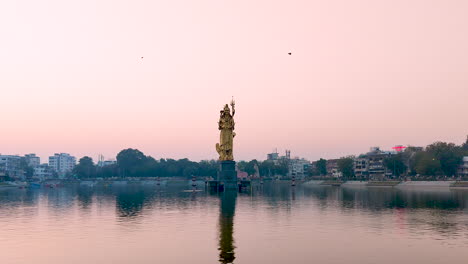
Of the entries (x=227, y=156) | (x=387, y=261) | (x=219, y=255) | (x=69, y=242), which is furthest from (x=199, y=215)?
(x=227, y=156)

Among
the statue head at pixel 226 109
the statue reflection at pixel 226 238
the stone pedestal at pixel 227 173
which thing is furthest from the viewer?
the stone pedestal at pixel 227 173

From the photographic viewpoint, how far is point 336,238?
40031 millimetres

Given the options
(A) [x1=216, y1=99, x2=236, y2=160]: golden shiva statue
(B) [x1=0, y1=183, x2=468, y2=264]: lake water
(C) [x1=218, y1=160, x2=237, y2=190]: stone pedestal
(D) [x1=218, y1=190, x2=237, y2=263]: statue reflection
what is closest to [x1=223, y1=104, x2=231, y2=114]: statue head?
(A) [x1=216, y1=99, x2=236, y2=160]: golden shiva statue

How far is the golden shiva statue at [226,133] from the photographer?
455ft

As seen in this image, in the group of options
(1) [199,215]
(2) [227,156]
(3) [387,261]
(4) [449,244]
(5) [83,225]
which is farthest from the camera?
(2) [227,156]

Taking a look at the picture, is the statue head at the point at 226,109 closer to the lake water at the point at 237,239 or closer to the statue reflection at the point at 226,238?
the statue reflection at the point at 226,238

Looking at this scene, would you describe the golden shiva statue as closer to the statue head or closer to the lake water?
→ the statue head

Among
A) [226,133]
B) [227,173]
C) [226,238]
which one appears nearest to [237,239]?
[226,238]

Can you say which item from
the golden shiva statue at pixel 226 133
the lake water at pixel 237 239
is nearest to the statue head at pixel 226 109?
the golden shiva statue at pixel 226 133

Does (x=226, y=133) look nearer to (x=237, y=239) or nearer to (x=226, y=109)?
(x=226, y=109)

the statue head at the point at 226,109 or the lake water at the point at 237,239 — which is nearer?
the lake water at the point at 237,239

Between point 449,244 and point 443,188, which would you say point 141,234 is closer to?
point 449,244

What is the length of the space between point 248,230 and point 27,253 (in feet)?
62.2

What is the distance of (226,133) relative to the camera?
457ft
